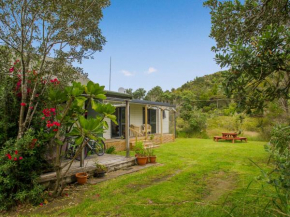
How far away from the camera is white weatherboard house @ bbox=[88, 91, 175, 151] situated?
9813mm

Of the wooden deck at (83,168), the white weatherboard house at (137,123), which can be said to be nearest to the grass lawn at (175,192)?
the wooden deck at (83,168)

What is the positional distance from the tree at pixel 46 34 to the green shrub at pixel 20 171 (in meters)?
0.32

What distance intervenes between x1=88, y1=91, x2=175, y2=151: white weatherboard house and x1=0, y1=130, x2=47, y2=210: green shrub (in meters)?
4.94

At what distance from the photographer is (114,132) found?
11.4 m

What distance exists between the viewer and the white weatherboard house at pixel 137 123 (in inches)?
386

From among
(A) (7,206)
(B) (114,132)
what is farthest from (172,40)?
(A) (7,206)

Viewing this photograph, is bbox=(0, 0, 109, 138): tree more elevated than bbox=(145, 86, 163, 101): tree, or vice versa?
bbox=(145, 86, 163, 101): tree

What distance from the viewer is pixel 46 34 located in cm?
399

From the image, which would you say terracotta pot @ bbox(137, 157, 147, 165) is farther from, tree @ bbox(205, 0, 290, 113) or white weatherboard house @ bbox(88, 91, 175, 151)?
tree @ bbox(205, 0, 290, 113)

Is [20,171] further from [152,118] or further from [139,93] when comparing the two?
[139,93]

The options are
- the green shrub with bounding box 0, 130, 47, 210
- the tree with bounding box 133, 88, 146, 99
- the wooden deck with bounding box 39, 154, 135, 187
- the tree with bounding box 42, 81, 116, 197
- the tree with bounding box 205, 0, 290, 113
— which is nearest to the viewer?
the tree with bounding box 205, 0, 290, 113

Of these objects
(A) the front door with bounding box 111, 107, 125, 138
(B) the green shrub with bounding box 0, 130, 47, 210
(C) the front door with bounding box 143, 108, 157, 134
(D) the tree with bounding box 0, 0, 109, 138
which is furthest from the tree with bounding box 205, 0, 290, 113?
(C) the front door with bounding box 143, 108, 157, 134

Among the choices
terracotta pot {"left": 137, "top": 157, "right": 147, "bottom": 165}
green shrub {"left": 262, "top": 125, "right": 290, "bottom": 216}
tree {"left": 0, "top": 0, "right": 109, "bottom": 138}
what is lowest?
terracotta pot {"left": 137, "top": 157, "right": 147, "bottom": 165}

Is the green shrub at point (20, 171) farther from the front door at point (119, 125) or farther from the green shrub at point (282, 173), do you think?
the front door at point (119, 125)
